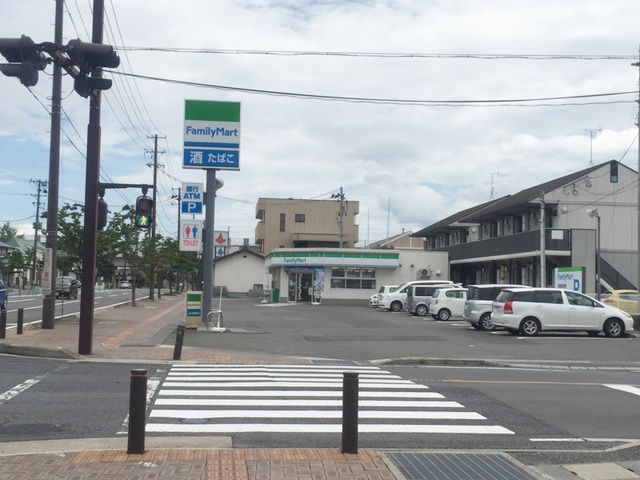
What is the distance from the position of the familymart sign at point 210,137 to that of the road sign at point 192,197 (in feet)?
3.93

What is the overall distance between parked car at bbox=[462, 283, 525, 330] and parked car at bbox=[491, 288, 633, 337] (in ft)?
7.14

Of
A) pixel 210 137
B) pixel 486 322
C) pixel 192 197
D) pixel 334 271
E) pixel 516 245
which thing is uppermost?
pixel 210 137

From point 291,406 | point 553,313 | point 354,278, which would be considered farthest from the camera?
point 354,278

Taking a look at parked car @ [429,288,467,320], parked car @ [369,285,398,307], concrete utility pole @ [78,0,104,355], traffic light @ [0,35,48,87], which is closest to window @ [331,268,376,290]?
parked car @ [369,285,398,307]

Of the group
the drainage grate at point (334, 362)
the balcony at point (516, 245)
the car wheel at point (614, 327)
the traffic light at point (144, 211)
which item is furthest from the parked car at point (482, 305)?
the traffic light at point (144, 211)

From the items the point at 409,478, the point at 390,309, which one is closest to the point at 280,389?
the point at 409,478

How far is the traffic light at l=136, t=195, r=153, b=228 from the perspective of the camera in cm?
1642

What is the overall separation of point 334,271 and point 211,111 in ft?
92.1

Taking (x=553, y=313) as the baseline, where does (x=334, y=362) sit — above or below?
below

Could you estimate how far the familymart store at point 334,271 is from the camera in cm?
5222

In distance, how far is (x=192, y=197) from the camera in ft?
88.1

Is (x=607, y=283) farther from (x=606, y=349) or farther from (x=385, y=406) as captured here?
(x=385, y=406)

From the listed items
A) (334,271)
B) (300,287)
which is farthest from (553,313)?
(300,287)

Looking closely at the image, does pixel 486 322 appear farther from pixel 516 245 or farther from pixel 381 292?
pixel 381 292
